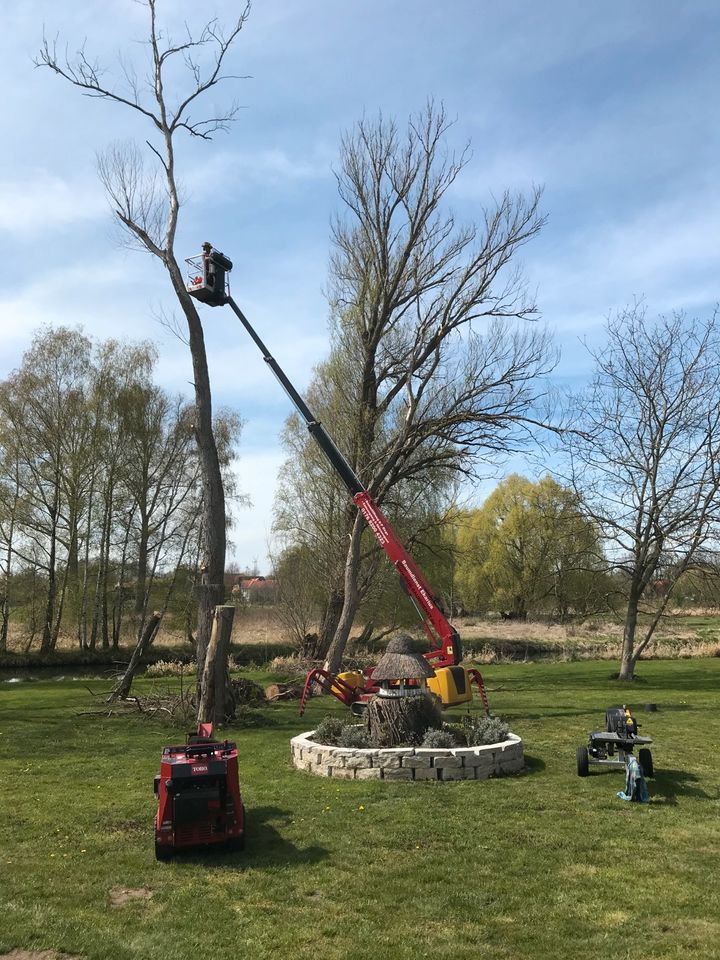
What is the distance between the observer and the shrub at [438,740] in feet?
30.0

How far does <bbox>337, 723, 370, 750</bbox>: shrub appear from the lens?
31.2 ft

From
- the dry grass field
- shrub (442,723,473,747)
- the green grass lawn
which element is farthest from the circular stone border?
the dry grass field

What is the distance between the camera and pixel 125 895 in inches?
A: 218

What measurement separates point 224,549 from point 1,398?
64.4ft

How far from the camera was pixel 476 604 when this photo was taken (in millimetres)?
44469

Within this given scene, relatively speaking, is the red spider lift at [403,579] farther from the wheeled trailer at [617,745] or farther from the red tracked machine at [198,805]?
the red tracked machine at [198,805]

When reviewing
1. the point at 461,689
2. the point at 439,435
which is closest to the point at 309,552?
the point at 439,435

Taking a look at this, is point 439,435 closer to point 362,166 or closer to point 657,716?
point 362,166

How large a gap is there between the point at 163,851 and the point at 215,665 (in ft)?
21.9

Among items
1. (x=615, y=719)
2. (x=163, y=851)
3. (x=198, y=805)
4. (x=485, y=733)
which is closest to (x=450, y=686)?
(x=485, y=733)

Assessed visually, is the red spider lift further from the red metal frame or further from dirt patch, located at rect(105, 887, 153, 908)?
dirt patch, located at rect(105, 887, 153, 908)

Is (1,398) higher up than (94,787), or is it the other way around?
(1,398)

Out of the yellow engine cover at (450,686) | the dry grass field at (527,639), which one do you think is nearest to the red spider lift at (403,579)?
the yellow engine cover at (450,686)

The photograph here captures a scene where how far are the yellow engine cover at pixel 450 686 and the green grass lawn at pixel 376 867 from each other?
2.58 meters
